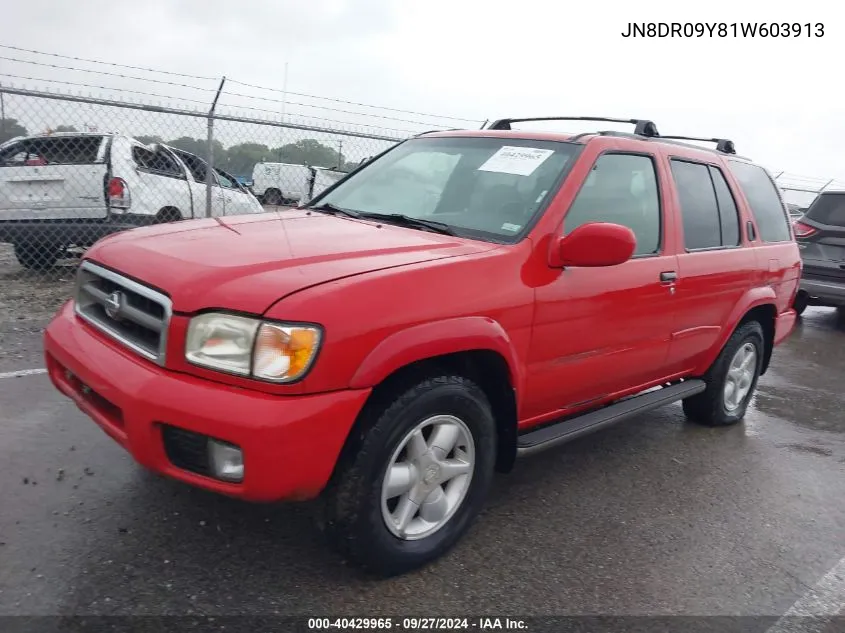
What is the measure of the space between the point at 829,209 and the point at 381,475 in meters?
7.98

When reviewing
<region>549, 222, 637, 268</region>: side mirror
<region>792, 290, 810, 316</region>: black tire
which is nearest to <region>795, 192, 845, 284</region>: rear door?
<region>792, 290, 810, 316</region>: black tire

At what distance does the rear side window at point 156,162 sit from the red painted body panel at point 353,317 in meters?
5.49

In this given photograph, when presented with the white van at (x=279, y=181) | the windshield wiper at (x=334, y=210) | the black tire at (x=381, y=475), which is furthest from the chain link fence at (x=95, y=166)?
the black tire at (x=381, y=475)

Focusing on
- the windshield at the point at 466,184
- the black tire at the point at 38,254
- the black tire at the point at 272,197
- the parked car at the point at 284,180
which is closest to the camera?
the windshield at the point at 466,184

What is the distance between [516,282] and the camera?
9.16 ft

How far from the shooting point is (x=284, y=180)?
1329 cm

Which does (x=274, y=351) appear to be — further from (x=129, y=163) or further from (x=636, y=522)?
(x=129, y=163)

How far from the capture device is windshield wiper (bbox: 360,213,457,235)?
10.2ft

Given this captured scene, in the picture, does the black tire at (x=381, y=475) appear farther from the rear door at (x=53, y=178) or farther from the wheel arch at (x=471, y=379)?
the rear door at (x=53, y=178)

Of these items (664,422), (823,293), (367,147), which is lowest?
(664,422)

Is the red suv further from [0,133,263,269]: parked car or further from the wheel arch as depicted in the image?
[0,133,263,269]: parked car

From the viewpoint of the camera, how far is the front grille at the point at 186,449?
7.28ft

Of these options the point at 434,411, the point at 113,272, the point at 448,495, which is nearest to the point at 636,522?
the point at 448,495

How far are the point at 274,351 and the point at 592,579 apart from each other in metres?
1.56
